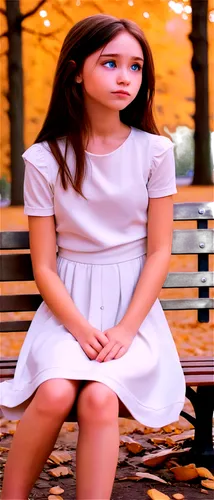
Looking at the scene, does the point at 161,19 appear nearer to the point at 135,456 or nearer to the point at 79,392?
the point at 135,456

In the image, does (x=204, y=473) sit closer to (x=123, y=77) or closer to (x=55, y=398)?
(x=55, y=398)

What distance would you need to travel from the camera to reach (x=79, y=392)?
7.93ft

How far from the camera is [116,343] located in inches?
98.3

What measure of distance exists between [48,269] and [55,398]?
1.71ft

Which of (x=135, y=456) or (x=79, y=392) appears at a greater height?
(x=79, y=392)

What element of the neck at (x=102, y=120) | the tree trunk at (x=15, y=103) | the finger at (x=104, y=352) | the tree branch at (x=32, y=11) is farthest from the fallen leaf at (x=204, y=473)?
the tree branch at (x=32, y=11)

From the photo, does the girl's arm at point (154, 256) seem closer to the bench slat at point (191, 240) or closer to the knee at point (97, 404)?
the knee at point (97, 404)

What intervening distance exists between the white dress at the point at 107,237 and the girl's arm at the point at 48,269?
4 centimetres

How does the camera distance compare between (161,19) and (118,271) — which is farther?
(161,19)

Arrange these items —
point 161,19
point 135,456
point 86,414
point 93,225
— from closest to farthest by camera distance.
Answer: point 86,414
point 93,225
point 135,456
point 161,19

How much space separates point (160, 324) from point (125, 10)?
19.8 feet

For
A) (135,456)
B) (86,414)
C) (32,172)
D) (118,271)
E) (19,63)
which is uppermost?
(19,63)

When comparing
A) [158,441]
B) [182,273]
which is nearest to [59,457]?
[158,441]

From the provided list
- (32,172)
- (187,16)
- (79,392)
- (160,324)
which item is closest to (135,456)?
(160,324)
